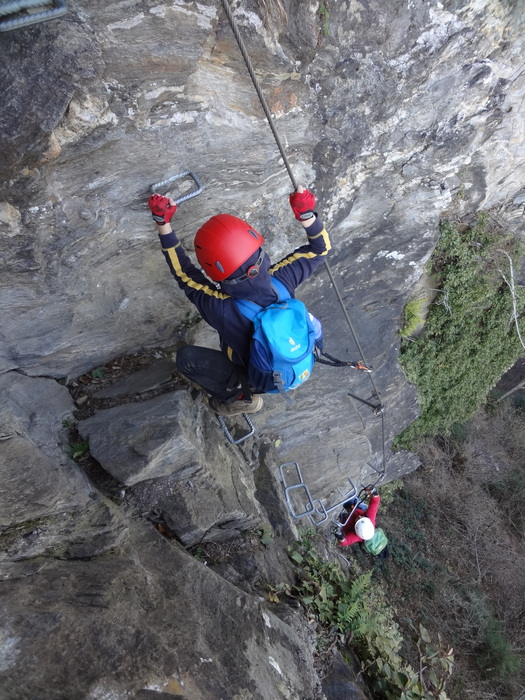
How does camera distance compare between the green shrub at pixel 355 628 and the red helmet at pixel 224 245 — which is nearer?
the red helmet at pixel 224 245

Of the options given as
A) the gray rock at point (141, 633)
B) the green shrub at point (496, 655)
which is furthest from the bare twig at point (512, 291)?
the gray rock at point (141, 633)

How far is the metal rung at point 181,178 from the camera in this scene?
4219 mm

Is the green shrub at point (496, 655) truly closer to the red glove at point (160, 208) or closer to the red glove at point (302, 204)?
the red glove at point (302, 204)

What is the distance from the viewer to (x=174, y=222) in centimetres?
469

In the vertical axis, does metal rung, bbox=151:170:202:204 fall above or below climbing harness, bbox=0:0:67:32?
below

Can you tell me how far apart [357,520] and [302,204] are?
228 inches

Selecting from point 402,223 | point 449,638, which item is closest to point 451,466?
point 449,638

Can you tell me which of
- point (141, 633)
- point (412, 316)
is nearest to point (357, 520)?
point (412, 316)

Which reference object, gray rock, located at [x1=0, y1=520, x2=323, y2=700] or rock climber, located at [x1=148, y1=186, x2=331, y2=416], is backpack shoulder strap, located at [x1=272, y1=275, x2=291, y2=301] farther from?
gray rock, located at [x1=0, y1=520, x2=323, y2=700]

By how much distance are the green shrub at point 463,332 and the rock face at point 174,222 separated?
1.18 meters

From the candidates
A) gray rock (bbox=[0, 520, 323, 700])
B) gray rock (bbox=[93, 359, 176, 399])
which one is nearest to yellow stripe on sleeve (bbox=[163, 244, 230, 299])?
gray rock (bbox=[93, 359, 176, 399])

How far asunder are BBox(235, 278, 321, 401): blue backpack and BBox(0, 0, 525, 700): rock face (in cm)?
142

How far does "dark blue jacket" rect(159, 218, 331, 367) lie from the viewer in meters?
3.73

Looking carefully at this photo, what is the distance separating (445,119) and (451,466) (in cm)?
A: 995
